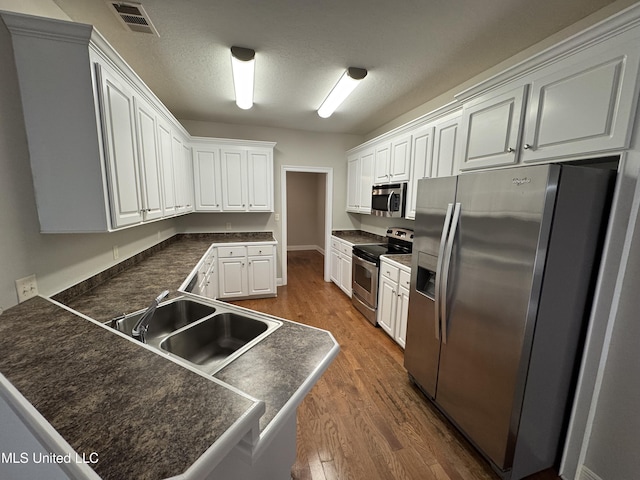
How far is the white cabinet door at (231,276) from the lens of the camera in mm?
3786

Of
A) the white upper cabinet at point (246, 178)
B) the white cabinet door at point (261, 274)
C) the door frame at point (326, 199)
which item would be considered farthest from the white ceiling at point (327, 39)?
the white cabinet door at point (261, 274)

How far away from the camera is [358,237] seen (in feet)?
14.5

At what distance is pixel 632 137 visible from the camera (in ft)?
3.83

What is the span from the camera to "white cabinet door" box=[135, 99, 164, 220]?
6.02 ft

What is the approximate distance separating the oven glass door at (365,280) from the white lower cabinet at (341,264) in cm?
32

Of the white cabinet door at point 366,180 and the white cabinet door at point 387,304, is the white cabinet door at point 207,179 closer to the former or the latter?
the white cabinet door at point 366,180

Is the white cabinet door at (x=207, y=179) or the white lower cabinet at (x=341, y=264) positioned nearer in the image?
the white cabinet door at (x=207, y=179)

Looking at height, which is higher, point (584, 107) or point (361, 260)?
point (584, 107)

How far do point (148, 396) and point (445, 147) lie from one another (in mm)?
2740

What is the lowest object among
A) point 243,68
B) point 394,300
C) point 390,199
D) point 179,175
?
point 394,300

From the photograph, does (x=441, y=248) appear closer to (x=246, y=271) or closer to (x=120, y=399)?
(x=120, y=399)

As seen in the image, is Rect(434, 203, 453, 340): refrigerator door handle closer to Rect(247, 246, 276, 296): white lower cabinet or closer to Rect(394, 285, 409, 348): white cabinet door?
Rect(394, 285, 409, 348): white cabinet door

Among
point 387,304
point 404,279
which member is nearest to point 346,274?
point 387,304

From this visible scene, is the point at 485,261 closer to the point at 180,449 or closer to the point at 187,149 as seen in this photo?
the point at 180,449
